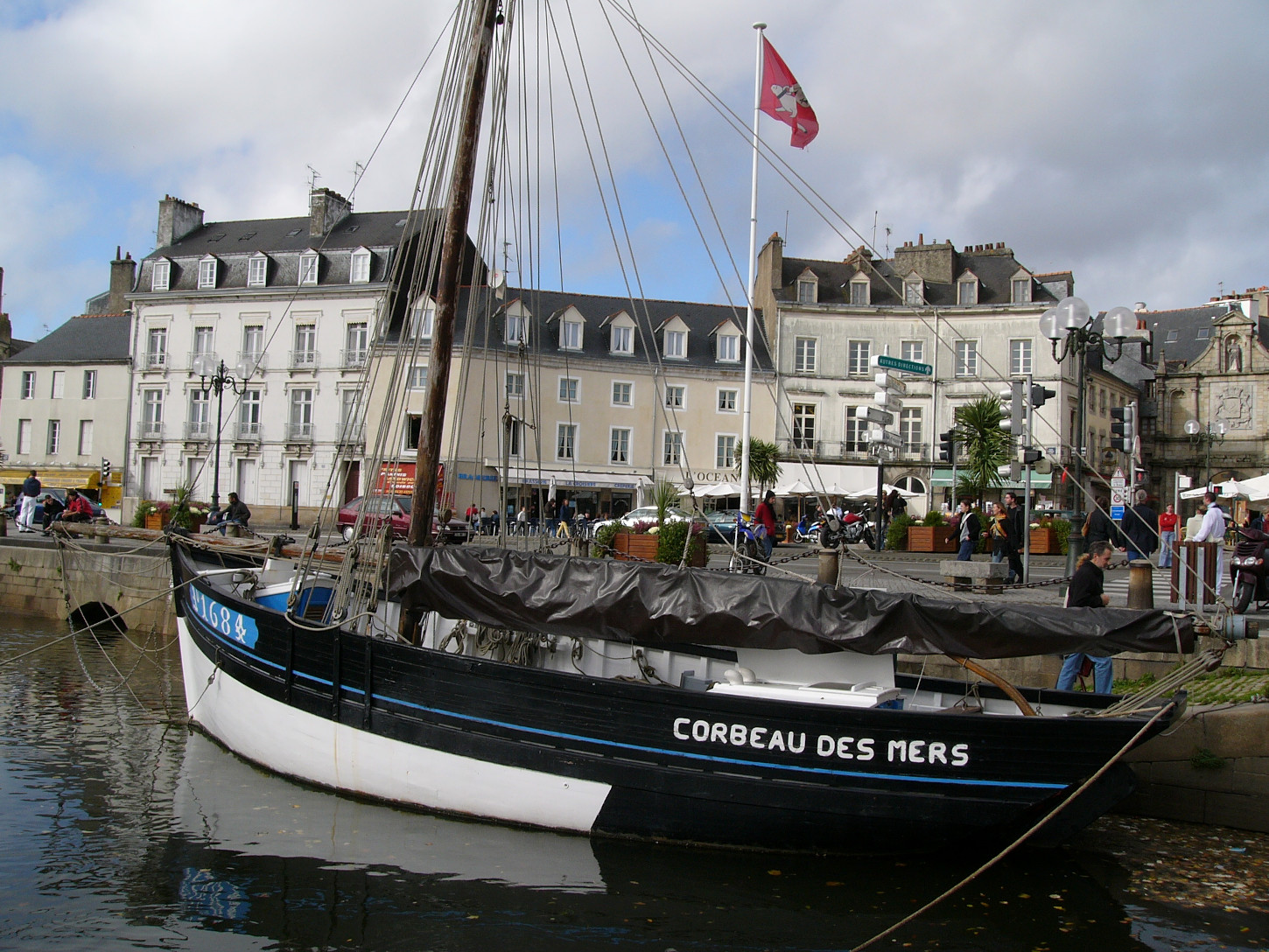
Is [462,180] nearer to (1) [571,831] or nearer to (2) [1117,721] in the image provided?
(1) [571,831]

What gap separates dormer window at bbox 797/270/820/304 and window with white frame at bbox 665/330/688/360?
19.2ft

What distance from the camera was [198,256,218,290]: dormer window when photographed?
155 ft

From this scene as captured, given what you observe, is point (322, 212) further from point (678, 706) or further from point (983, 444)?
point (678, 706)

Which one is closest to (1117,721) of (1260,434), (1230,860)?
(1230,860)

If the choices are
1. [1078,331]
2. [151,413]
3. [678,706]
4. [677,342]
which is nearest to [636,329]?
[677,342]

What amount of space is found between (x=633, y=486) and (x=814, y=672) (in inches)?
1468

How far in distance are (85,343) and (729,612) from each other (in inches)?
2076

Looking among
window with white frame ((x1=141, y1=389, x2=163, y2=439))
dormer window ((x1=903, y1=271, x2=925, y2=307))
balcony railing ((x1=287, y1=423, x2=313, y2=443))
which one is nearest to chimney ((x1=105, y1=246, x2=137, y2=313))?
window with white frame ((x1=141, y1=389, x2=163, y2=439))

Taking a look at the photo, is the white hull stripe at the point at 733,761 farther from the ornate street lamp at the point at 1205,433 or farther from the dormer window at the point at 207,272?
the ornate street lamp at the point at 1205,433

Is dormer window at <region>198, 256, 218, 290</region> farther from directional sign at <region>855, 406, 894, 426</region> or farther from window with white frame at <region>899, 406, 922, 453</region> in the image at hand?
directional sign at <region>855, 406, 894, 426</region>

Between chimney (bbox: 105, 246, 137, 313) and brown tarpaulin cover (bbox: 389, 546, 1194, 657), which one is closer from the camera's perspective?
brown tarpaulin cover (bbox: 389, 546, 1194, 657)

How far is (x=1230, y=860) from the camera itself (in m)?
7.82

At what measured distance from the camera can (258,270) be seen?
4631cm

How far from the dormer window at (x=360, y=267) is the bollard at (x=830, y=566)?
39624 mm
